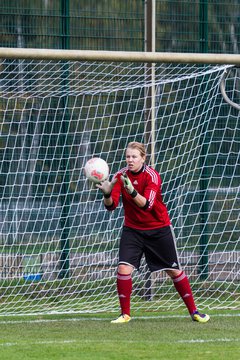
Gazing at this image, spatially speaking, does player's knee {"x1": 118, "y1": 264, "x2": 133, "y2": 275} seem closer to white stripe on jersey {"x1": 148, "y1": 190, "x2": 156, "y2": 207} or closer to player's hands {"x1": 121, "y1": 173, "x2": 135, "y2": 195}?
white stripe on jersey {"x1": 148, "y1": 190, "x2": 156, "y2": 207}

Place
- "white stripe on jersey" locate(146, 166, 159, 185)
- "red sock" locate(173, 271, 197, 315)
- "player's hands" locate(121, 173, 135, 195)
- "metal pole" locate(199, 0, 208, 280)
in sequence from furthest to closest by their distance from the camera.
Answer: "metal pole" locate(199, 0, 208, 280) < "red sock" locate(173, 271, 197, 315) < "white stripe on jersey" locate(146, 166, 159, 185) < "player's hands" locate(121, 173, 135, 195)

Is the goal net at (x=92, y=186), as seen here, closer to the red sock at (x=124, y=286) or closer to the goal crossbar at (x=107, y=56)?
the goal crossbar at (x=107, y=56)

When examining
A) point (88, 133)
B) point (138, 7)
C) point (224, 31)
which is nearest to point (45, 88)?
point (88, 133)

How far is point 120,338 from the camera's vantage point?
8.27 metres

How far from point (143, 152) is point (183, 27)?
3242mm

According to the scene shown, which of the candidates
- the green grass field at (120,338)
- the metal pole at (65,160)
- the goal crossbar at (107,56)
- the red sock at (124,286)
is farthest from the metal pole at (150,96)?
the red sock at (124,286)

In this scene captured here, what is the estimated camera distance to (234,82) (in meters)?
11.7

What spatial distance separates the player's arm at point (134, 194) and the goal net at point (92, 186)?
1.89 m

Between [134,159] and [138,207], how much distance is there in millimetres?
430

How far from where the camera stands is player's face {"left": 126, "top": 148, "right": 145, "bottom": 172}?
911 centimetres

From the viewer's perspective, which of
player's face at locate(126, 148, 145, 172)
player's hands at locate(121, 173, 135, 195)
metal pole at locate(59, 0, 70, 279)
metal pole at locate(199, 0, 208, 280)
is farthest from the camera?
metal pole at locate(199, 0, 208, 280)

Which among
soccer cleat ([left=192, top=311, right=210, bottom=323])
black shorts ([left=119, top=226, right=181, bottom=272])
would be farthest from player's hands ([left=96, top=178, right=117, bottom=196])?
soccer cleat ([left=192, top=311, right=210, bottom=323])

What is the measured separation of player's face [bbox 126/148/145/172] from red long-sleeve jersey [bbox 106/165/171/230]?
0.09m

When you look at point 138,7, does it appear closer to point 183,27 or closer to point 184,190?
point 183,27
